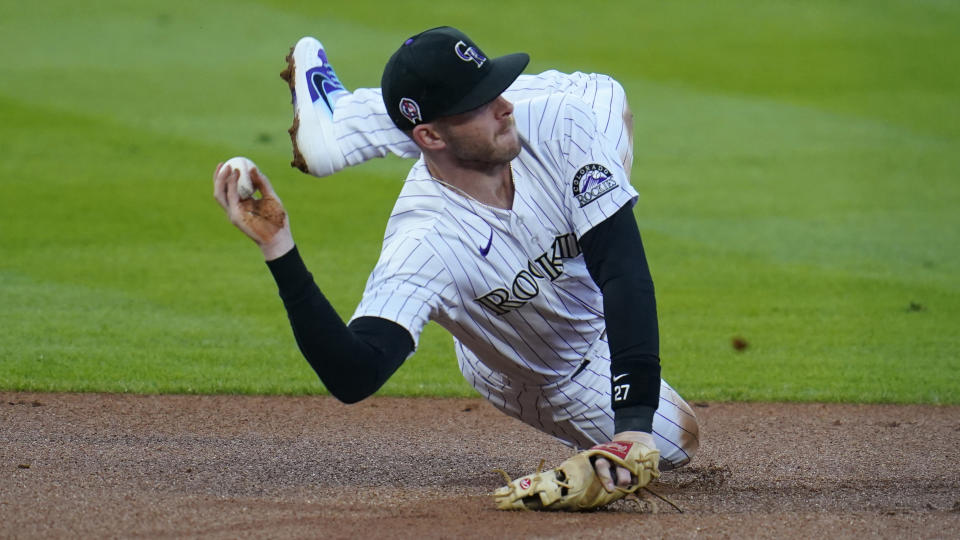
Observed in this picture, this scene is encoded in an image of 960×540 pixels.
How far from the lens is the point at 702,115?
13.1 metres

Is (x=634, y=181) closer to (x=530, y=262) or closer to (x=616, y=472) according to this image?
(x=530, y=262)

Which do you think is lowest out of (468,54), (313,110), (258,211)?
(258,211)

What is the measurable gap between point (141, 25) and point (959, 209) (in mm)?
11047

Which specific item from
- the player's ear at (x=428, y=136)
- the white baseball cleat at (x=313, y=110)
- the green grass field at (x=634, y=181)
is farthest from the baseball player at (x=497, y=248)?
the green grass field at (x=634, y=181)

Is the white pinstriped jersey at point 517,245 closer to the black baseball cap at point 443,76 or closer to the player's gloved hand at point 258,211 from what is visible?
the black baseball cap at point 443,76

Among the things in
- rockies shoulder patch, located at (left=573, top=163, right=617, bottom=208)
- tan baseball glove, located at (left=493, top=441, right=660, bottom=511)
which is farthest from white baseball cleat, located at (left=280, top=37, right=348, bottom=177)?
tan baseball glove, located at (left=493, top=441, right=660, bottom=511)

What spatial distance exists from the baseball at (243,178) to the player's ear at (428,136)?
62 cm

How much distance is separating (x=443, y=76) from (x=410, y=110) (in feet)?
0.50

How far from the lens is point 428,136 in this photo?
135 inches

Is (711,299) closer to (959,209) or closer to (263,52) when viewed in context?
(959,209)

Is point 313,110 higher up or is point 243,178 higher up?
point 313,110

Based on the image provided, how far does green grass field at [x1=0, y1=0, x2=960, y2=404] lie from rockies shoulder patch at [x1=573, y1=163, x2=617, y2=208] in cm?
238

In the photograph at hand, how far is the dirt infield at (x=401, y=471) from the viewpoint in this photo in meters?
3.19

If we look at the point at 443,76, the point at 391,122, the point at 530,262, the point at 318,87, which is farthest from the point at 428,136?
the point at 318,87
